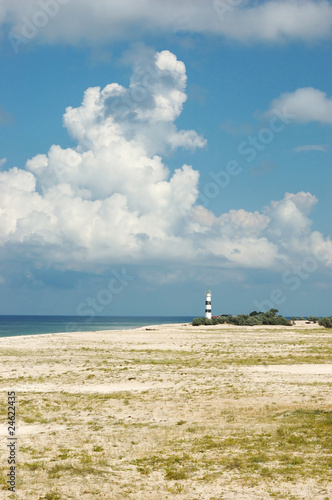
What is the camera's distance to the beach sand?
15.0m

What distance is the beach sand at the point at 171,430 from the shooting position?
15.0m

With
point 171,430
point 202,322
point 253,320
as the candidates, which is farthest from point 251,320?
point 171,430

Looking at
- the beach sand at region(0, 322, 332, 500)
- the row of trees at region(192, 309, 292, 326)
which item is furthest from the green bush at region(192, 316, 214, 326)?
the beach sand at region(0, 322, 332, 500)

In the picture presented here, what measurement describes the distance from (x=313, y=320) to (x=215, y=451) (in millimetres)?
132518

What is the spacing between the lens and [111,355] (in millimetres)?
49500

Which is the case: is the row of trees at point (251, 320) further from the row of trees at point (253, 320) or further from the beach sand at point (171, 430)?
the beach sand at point (171, 430)

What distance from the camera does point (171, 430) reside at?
21.2 meters

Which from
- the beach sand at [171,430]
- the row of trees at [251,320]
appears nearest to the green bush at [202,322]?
the row of trees at [251,320]

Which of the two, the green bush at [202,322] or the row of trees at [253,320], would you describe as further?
the green bush at [202,322]

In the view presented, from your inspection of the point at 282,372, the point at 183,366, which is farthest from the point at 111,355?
the point at 282,372

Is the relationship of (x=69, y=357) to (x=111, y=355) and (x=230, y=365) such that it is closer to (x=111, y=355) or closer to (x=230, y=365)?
(x=111, y=355)

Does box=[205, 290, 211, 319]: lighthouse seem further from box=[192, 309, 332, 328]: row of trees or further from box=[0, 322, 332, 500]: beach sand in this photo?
box=[0, 322, 332, 500]: beach sand

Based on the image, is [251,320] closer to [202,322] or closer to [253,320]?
[253,320]

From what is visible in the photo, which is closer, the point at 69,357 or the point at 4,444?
the point at 4,444
